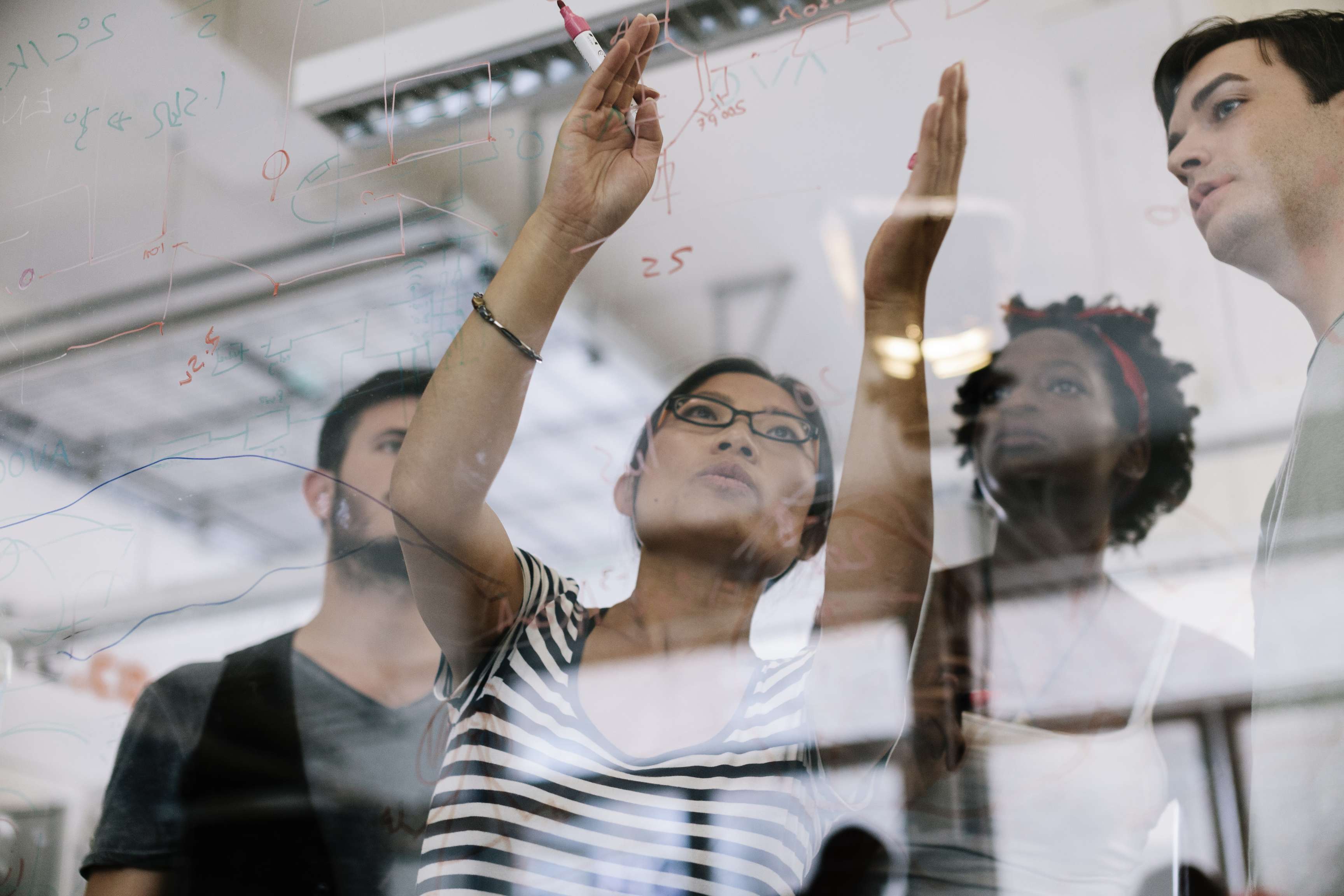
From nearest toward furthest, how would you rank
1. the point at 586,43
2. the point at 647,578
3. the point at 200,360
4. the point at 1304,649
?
the point at 1304,649, the point at 647,578, the point at 586,43, the point at 200,360

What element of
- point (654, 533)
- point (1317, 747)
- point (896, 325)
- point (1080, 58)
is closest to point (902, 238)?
point (896, 325)

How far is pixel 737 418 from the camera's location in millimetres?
871

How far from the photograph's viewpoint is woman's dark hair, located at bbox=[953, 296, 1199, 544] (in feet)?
2.28

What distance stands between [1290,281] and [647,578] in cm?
52

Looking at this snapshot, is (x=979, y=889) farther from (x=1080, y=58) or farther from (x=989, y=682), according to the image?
(x=1080, y=58)

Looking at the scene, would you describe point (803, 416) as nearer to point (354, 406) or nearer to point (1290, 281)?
point (1290, 281)

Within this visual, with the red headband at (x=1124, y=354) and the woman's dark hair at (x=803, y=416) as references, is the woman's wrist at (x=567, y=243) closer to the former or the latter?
the woman's dark hair at (x=803, y=416)

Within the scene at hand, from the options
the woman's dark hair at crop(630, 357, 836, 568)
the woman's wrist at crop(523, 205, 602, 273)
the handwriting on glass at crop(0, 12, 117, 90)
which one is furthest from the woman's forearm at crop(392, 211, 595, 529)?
the handwriting on glass at crop(0, 12, 117, 90)

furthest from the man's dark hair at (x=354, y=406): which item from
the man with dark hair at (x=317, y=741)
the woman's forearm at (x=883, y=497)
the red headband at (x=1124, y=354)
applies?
the red headband at (x=1124, y=354)

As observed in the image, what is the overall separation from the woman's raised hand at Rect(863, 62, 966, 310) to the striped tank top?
1.00 feet

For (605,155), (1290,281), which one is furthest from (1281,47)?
(605,155)

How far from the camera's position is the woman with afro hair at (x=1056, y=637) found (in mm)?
665

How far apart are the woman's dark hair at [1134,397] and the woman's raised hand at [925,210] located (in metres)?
0.08

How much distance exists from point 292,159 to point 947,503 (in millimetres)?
813
